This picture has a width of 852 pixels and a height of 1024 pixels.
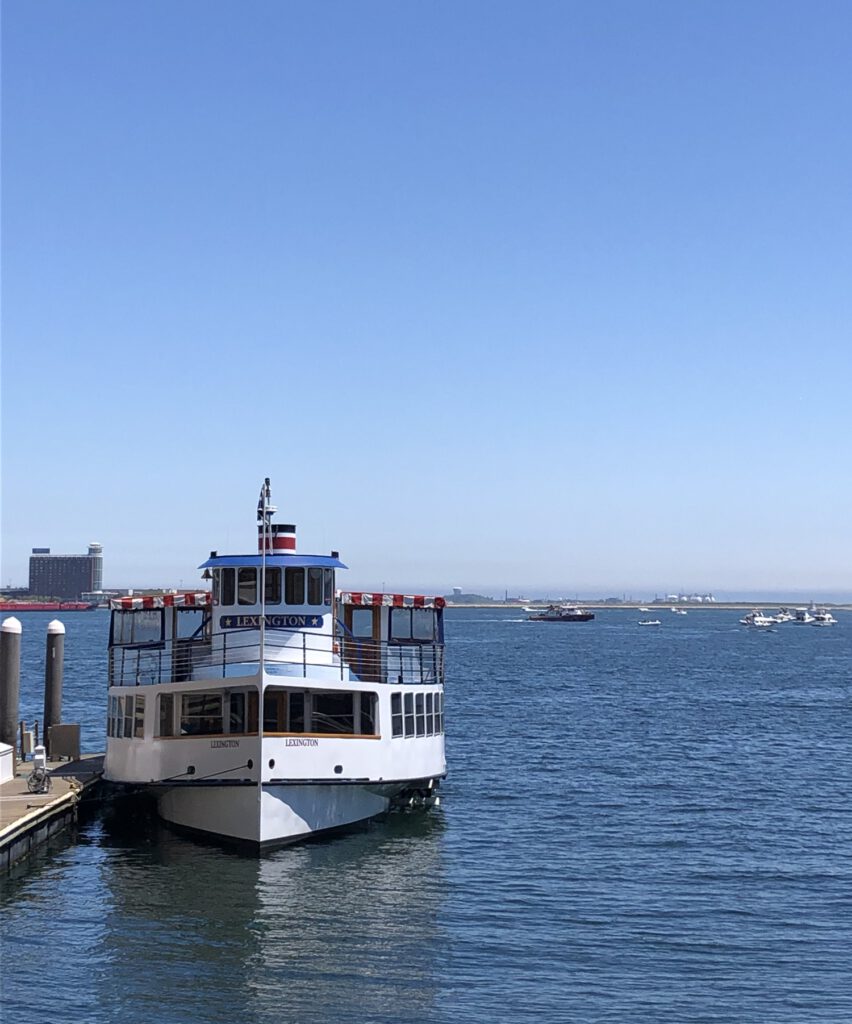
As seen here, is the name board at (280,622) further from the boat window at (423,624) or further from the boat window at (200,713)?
the boat window at (423,624)

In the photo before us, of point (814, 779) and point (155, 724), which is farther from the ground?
point (155, 724)

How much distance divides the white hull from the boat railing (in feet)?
11.1

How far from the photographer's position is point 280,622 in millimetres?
38438

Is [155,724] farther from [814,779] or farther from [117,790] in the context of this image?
[814,779]

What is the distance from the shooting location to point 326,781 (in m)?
35.2

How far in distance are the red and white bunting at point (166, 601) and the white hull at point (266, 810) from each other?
612 centimetres

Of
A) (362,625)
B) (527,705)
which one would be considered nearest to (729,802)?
(362,625)

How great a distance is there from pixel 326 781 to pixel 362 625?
8.21 m

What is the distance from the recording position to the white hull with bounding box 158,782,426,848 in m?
34.0

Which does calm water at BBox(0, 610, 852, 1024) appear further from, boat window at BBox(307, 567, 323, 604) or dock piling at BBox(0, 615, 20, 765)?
dock piling at BBox(0, 615, 20, 765)

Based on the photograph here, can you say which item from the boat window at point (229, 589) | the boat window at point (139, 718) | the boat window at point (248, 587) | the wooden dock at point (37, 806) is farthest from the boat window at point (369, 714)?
the wooden dock at point (37, 806)

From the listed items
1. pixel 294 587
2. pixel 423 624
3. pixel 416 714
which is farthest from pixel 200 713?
pixel 423 624

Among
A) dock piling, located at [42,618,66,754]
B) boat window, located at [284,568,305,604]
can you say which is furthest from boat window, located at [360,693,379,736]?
dock piling, located at [42,618,66,754]

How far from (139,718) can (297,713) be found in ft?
17.5
